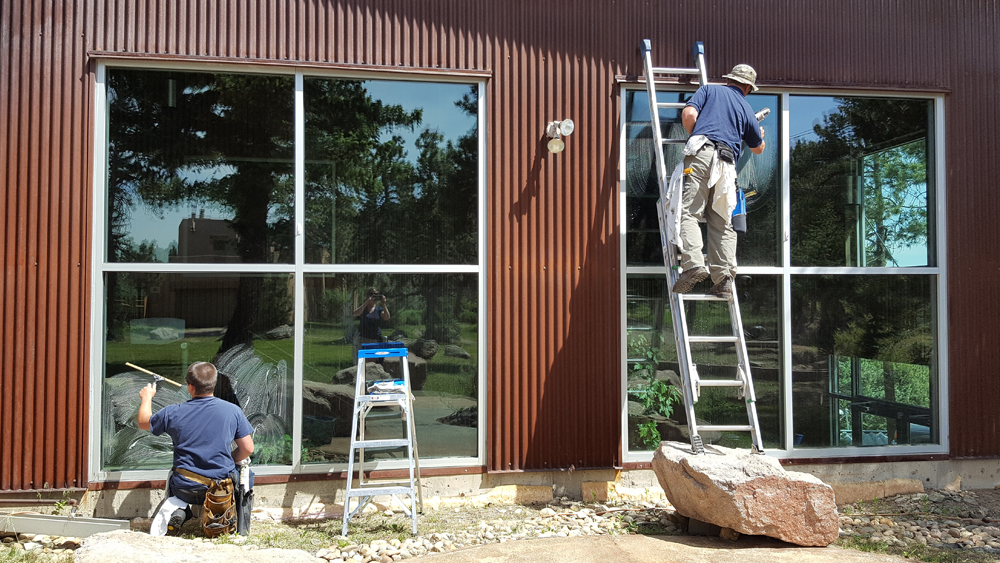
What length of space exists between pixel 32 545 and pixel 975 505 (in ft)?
23.3

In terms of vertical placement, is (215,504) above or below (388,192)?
below

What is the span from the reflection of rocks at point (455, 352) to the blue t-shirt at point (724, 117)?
243 cm

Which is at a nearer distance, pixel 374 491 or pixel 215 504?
pixel 215 504

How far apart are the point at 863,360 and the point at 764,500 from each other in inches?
93.7

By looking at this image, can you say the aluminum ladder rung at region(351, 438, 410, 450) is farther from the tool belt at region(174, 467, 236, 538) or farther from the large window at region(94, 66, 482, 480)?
the tool belt at region(174, 467, 236, 538)

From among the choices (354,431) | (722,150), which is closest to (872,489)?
(722,150)

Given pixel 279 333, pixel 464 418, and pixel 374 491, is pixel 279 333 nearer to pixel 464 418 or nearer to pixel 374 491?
pixel 374 491

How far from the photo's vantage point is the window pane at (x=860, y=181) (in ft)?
20.1

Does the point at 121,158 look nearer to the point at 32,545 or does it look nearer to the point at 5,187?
the point at 5,187

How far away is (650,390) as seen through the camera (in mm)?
5922

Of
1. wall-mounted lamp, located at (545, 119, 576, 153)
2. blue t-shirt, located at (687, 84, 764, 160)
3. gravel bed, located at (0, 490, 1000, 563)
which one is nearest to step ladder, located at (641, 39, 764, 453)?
blue t-shirt, located at (687, 84, 764, 160)

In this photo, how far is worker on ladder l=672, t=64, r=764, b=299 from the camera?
16.7 ft

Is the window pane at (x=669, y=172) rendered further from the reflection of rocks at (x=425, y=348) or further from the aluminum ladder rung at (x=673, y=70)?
the reflection of rocks at (x=425, y=348)

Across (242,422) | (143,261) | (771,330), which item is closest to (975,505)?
(771,330)
